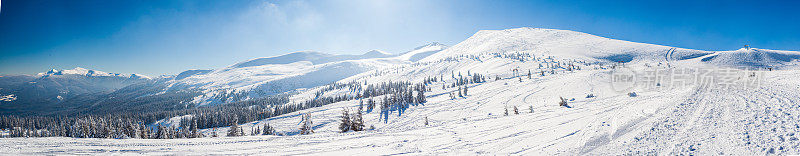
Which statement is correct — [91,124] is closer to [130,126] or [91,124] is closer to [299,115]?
[130,126]

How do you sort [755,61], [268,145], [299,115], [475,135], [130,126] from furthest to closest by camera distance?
[755,61], [299,115], [130,126], [475,135], [268,145]

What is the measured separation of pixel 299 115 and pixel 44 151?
7704cm

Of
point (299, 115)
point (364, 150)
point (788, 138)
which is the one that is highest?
point (788, 138)

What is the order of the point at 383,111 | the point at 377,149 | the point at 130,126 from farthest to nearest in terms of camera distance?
the point at 383,111 → the point at 130,126 → the point at 377,149

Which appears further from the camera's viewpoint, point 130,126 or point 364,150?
point 130,126

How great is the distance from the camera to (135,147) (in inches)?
600

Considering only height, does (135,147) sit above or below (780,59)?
below

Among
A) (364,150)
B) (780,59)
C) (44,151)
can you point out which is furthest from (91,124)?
(780,59)

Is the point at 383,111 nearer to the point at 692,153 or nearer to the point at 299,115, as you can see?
the point at 299,115

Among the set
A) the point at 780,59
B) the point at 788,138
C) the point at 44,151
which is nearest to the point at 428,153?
the point at 788,138

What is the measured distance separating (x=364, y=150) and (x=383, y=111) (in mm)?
63572

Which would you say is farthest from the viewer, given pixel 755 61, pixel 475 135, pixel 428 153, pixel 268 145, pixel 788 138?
pixel 755 61

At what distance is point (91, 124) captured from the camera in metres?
40.8

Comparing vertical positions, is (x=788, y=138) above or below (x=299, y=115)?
above
